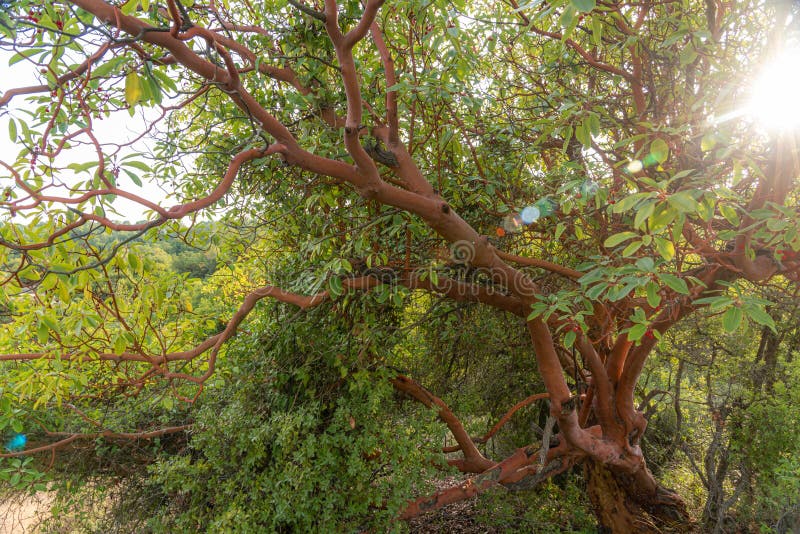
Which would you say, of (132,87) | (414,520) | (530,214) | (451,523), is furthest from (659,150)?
(451,523)

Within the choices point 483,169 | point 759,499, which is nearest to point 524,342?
point 483,169

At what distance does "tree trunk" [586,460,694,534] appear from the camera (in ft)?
16.0

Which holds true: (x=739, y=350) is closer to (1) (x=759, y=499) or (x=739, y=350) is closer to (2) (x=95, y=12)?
(1) (x=759, y=499)

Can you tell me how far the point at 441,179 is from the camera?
3736 mm

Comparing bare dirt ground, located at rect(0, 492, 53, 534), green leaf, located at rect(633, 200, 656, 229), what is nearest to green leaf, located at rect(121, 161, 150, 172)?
green leaf, located at rect(633, 200, 656, 229)

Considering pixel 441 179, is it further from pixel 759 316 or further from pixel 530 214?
pixel 759 316

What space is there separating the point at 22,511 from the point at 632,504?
23.0ft

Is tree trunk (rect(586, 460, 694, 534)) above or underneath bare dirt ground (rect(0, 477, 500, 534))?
above

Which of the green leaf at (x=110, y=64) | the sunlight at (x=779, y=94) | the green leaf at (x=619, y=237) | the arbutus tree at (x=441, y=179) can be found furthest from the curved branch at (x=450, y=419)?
the green leaf at (x=110, y=64)

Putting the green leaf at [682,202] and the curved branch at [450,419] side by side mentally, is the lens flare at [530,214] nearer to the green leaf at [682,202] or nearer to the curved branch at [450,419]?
the green leaf at [682,202]

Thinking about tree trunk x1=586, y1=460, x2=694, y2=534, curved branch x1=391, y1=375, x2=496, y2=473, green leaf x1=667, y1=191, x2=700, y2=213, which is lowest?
tree trunk x1=586, y1=460, x2=694, y2=534

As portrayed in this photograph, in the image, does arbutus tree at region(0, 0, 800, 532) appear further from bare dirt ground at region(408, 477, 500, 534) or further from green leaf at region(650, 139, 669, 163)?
bare dirt ground at region(408, 477, 500, 534)

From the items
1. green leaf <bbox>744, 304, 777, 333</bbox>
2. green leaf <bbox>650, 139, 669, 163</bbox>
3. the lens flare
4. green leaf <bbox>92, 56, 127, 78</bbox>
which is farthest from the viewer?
the lens flare

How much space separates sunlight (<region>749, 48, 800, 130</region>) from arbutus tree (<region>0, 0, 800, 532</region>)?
0.08 meters
